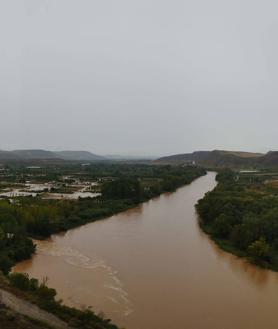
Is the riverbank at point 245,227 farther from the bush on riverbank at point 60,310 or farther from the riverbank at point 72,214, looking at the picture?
the bush on riverbank at point 60,310

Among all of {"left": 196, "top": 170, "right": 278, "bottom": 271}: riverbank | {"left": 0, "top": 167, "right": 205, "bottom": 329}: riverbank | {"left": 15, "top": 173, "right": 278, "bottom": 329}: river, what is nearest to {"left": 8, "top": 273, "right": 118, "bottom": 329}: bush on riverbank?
{"left": 0, "top": 167, "right": 205, "bottom": 329}: riverbank

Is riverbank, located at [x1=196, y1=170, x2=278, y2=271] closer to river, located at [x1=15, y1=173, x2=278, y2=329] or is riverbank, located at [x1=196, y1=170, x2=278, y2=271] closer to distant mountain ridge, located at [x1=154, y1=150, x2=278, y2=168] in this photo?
river, located at [x1=15, y1=173, x2=278, y2=329]

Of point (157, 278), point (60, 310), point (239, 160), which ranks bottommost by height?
point (157, 278)

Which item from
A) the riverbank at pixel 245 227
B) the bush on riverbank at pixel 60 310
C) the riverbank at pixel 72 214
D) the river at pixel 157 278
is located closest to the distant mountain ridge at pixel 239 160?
the riverbank at pixel 72 214

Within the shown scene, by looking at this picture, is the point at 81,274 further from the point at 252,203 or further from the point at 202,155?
the point at 202,155

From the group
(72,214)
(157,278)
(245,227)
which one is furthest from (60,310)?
(72,214)

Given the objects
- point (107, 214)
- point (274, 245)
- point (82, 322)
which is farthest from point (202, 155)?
point (82, 322)

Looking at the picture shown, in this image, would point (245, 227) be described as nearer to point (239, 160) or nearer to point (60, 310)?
point (60, 310)

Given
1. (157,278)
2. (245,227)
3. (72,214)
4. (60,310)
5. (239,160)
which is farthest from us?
(239,160)
